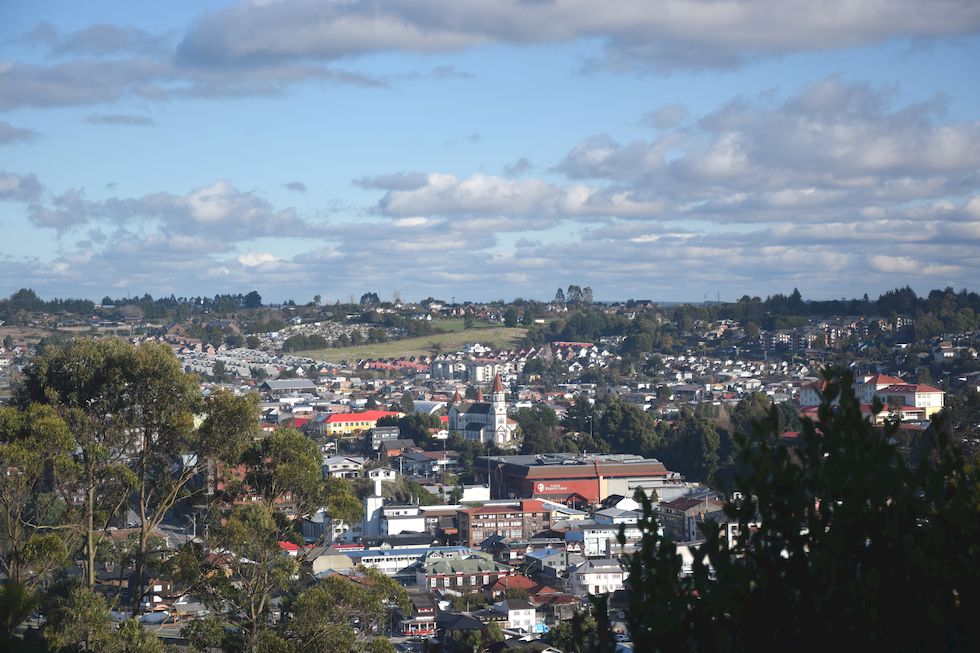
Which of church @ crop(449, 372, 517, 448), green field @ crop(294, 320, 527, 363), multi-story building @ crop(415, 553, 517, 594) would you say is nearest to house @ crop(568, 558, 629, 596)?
multi-story building @ crop(415, 553, 517, 594)

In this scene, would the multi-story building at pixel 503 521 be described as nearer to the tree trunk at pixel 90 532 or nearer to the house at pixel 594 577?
the house at pixel 594 577

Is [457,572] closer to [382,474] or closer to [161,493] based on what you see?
[382,474]

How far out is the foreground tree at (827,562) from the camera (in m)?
4.99

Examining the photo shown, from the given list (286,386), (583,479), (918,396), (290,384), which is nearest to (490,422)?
(583,479)

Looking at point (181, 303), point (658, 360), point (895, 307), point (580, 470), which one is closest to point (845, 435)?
point (580, 470)

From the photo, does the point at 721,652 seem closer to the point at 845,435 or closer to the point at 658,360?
the point at 845,435

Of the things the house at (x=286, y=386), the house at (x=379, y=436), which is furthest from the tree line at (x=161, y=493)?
the house at (x=286, y=386)

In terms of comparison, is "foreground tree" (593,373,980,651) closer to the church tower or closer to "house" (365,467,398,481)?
"house" (365,467,398,481)

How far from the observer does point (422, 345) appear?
113m

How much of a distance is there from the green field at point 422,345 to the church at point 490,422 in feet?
146

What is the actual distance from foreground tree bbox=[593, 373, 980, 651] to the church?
5515 cm

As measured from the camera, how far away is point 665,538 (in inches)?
207

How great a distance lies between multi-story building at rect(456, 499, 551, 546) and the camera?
40531mm

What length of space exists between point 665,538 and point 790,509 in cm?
54
